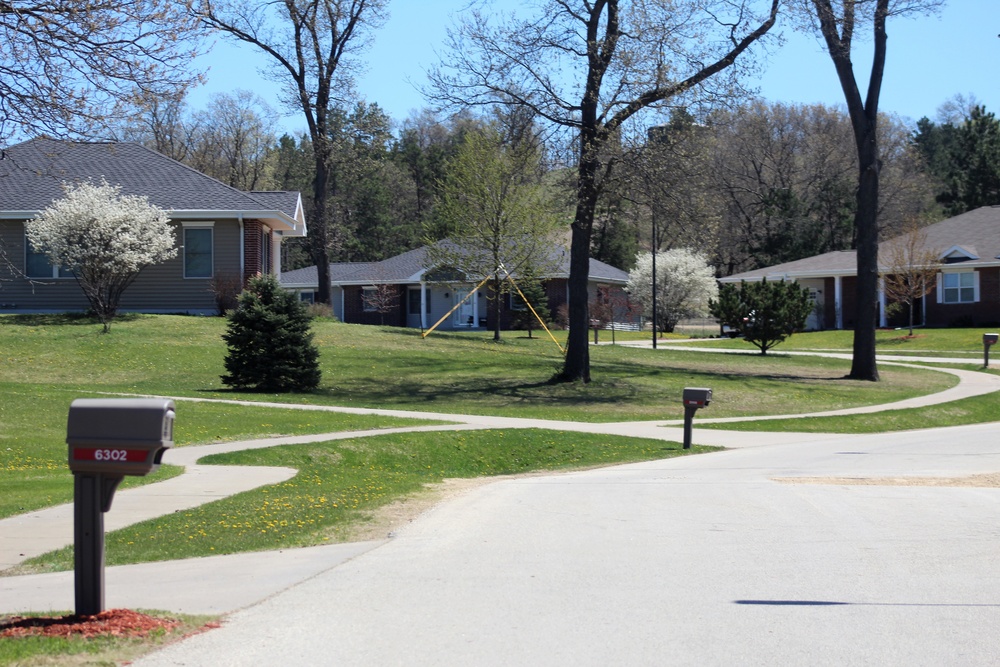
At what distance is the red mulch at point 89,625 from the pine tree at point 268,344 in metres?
18.7

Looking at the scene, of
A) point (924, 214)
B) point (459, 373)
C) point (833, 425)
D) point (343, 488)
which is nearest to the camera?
point (343, 488)

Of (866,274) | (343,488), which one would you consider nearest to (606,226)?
(866,274)

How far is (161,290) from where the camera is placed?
118ft

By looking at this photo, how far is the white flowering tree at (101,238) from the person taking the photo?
30.3 m

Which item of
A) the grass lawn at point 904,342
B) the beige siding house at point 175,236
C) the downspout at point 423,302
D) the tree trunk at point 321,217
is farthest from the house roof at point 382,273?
the beige siding house at point 175,236

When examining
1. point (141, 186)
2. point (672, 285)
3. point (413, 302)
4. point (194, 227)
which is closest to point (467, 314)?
point (413, 302)

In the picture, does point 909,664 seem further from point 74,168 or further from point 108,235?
point 74,168

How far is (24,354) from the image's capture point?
2731cm

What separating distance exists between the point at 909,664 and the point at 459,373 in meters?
25.2

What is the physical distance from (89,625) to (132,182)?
33.8 m

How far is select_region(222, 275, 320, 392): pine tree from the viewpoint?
24.6 meters

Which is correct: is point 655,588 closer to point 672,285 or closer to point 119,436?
point 119,436

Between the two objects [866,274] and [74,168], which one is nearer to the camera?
[866,274]

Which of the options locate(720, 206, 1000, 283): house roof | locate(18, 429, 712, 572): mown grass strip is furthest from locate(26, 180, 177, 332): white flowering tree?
locate(720, 206, 1000, 283): house roof
